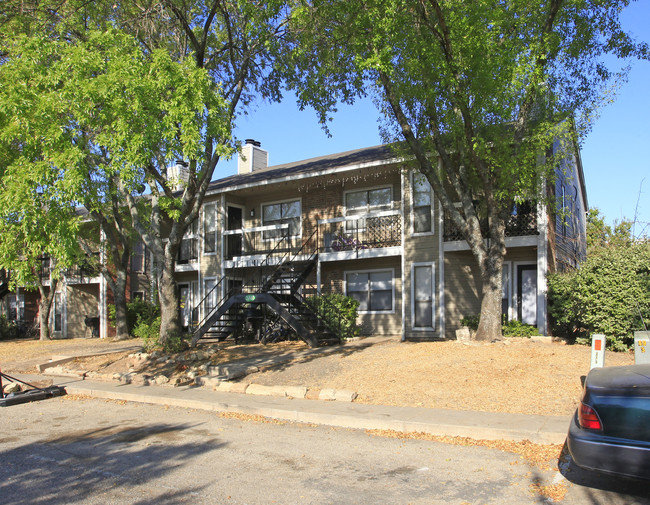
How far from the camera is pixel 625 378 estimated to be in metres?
5.25

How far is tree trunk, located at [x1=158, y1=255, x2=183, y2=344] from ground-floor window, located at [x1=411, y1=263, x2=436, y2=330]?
728 cm

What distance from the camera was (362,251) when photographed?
18062mm

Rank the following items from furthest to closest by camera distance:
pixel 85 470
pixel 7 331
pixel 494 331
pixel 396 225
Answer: pixel 7 331
pixel 396 225
pixel 494 331
pixel 85 470

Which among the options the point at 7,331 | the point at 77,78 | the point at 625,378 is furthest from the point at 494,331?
the point at 7,331

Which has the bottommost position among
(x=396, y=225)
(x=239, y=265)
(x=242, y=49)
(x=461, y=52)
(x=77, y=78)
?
(x=239, y=265)

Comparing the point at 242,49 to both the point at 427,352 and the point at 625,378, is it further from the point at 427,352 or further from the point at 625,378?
the point at 625,378

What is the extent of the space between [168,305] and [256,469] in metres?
9.53

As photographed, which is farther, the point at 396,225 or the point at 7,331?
the point at 7,331

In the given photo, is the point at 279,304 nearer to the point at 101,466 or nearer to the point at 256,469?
the point at 101,466

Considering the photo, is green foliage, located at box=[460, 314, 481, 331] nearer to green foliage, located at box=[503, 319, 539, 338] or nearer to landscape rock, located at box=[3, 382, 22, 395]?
green foliage, located at box=[503, 319, 539, 338]

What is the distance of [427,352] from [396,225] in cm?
640

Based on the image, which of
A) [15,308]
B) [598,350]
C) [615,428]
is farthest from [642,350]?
[15,308]

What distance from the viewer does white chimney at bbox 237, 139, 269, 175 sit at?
2731 cm

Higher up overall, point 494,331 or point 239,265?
point 239,265
